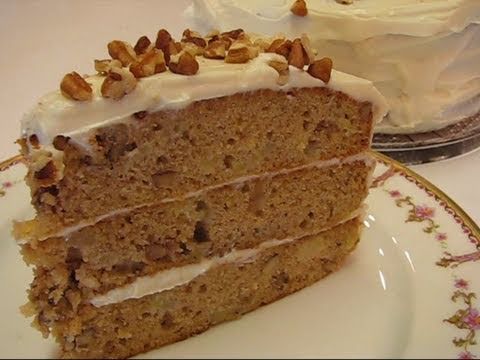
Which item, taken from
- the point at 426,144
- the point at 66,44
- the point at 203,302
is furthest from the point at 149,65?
the point at 66,44

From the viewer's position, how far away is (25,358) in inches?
47.3

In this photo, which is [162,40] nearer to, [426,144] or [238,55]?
[238,55]

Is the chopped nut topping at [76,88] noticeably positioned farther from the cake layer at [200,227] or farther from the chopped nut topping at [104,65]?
the cake layer at [200,227]

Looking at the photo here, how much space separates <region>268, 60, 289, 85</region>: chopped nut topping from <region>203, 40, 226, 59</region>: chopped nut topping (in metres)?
0.10

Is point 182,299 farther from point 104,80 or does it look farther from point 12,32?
point 12,32

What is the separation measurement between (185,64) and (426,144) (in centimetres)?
84

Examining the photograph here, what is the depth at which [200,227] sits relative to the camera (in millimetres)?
1298

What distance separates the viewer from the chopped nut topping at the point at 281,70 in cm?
121

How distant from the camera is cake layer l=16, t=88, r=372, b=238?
1.13 meters

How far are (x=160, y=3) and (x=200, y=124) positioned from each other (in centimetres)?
181

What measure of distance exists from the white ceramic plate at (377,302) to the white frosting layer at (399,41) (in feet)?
0.96

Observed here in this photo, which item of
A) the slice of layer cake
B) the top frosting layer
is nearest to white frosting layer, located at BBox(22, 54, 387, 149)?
the slice of layer cake

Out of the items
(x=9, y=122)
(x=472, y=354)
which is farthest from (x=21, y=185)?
(x=472, y=354)

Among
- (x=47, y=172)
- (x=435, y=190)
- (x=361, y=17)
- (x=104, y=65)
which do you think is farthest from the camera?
(x=361, y=17)
